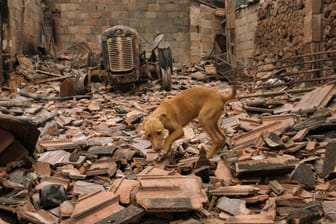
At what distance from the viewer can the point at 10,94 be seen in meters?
12.0

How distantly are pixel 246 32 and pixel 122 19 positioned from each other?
6756 mm

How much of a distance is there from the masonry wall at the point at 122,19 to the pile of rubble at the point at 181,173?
44.1 feet

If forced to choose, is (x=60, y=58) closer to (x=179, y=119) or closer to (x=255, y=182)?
(x=179, y=119)

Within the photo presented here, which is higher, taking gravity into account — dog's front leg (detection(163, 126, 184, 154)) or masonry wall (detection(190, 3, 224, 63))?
masonry wall (detection(190, 3, 224, 63))

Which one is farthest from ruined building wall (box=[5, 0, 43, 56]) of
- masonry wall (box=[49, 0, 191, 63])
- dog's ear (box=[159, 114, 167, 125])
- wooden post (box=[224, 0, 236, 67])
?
dog's ear (box=[159, 114, 167, 125])

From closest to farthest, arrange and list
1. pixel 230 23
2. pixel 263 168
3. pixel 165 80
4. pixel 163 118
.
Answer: pixel 263 168, pixel 163 118, pixel 165 80, pixel 230 23

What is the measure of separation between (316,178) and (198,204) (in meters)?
1.59

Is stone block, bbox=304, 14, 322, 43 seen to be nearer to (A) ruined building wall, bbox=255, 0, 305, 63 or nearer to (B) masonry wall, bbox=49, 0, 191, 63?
(A) ruined building wall, bbox=255, 0, 305, 63

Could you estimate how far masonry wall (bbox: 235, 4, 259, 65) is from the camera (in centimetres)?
1714

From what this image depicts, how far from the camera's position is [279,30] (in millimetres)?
14109

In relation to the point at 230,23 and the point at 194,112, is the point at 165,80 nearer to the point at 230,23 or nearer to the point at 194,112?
the point at 194,112

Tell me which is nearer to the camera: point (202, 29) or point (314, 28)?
point (314, 28)

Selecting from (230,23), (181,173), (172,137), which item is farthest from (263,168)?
(230,23)

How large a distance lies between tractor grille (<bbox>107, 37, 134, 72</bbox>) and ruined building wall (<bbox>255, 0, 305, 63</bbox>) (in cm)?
536
